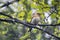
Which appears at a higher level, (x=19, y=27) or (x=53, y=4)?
(x=53, y=4)

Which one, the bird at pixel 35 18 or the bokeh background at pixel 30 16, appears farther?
the bird at pixel 35 18

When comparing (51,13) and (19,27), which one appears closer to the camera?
(51,13)

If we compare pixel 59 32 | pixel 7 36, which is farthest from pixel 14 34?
pixel 59 32

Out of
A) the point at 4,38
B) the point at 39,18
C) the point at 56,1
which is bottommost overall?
→ the point at 4,38

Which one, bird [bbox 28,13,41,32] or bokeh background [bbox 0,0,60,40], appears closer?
bokeh background [bbox 0,0,60,40]

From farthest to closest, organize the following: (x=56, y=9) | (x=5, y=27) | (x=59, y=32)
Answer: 1. (x=5, y=27)
2. (x=59, y=32)
3. (x=56, y=9)

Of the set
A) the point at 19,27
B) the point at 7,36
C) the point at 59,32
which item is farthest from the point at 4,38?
the point at 59,32

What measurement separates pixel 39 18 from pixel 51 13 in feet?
1.82

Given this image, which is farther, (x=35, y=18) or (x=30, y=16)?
(x=35, y=18)

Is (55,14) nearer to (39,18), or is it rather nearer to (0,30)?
(39,18)

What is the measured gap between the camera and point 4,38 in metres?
5.62

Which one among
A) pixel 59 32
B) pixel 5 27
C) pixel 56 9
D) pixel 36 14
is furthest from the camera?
pixel 5 27

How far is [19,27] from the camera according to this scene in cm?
564

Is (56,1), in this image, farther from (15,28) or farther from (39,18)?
(15,28)
